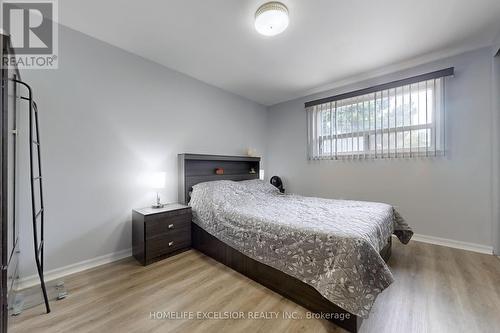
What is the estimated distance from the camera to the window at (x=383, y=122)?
2.74 m

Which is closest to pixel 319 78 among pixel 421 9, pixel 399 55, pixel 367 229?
pixel 399 55

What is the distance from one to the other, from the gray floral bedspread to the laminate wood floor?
30 centimetres

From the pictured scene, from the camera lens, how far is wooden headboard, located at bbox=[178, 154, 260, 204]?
9.86ft

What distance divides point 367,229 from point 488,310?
104 cm

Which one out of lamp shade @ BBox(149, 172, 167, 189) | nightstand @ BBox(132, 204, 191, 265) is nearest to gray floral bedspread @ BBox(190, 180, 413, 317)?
nightstand @ BBox(132, 204, 191, 265)

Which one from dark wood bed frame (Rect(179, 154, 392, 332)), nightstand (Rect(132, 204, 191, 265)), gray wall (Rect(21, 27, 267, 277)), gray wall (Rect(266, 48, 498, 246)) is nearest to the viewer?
dark wood bed frame (Rect(179, 154, 392, 332))

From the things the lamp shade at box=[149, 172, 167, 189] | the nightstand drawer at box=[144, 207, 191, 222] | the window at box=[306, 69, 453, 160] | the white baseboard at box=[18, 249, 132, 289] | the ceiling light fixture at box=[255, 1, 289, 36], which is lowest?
the white baseboard at box=[18, 249, 132, 289]

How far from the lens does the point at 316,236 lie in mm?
1503

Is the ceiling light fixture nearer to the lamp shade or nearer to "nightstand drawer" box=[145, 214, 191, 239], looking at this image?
the lamp shade

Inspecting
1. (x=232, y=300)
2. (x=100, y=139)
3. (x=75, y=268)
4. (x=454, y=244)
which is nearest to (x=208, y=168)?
(x=100, y=139)

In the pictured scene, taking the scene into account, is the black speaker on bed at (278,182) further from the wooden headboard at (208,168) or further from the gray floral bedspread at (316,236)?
the gray floral bedspread at (316,236)

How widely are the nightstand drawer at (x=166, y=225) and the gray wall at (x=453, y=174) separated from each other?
108 inches

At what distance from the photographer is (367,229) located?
157cm

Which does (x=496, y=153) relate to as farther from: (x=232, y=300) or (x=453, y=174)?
(x=232, y=300)
